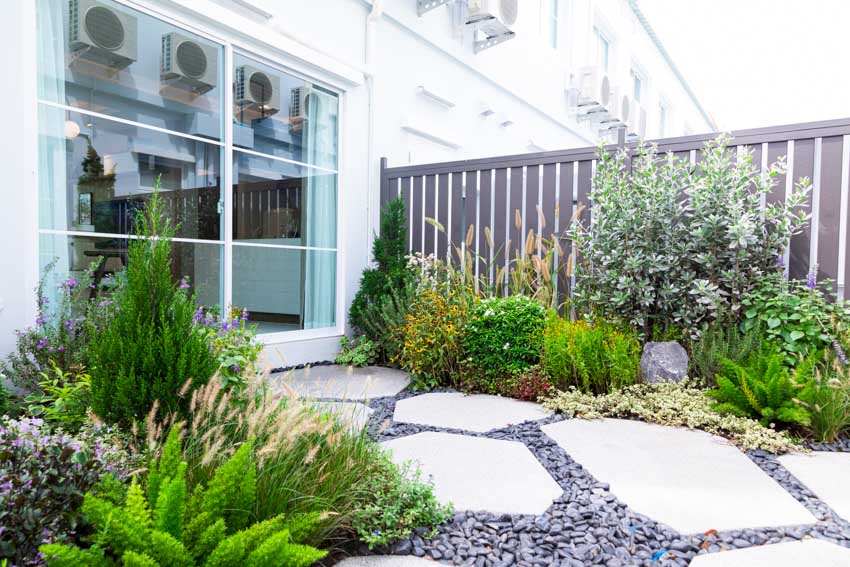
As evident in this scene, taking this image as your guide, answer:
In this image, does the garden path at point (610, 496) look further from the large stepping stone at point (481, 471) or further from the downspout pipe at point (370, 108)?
the downspout pipe at point (370, 108)

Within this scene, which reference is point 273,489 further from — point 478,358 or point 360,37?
point 360,37

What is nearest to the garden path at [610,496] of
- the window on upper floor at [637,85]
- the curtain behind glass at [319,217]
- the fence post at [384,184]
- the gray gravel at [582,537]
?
the gray gravel at [582,537]

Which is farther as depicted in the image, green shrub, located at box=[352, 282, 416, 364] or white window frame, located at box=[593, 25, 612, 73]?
white window frame, located at box=[593, 25, 612, 73]

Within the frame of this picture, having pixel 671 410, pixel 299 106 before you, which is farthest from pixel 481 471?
pixel 299 106

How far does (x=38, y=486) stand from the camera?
3.59ft

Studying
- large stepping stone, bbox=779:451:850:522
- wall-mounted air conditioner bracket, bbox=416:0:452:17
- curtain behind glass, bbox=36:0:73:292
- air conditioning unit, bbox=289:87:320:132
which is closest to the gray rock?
large stepping stone, bbox=779:451:850:522

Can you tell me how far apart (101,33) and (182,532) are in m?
→ 2.84

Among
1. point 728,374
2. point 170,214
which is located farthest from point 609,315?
point 170,214

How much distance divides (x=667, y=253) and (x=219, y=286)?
2.95 meters

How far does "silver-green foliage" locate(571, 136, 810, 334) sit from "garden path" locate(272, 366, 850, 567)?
1049 mm

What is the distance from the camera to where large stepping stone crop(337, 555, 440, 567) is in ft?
4.26

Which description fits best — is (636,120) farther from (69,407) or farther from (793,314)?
(69,407)

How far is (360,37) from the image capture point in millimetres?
4449

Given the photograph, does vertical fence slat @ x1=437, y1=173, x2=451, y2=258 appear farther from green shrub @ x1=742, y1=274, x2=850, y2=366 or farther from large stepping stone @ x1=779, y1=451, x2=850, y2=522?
large stepping stone @ x1=779, y1=451, x2=850, y2=522
